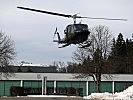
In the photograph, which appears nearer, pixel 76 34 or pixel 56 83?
pixel 76 34

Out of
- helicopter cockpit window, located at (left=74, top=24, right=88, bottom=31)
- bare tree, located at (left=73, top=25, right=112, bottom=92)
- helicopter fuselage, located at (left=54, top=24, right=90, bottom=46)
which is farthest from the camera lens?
bare tree, located at (left=73, top=25, right=112, bottom=92)

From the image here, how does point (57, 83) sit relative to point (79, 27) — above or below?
below

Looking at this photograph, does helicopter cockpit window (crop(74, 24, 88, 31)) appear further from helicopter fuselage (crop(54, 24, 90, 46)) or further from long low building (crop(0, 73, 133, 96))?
long low building (crop(0, 73, 133, 96))

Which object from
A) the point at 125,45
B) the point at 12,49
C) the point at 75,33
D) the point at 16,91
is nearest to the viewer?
the point at 75,33

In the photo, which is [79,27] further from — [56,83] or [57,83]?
[57,83]

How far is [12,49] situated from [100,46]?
14135 millimetres

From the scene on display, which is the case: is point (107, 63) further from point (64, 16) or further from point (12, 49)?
point (64, 16)

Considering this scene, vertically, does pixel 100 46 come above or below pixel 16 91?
above

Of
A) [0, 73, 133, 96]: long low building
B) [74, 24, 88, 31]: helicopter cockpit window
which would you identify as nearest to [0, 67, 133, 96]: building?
[0, 73, 133, 96]: long low building

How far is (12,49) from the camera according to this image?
52.2 meters

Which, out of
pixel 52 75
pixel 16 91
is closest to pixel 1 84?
pixel 52 75

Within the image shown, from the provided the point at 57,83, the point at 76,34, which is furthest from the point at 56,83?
the point at 76,34

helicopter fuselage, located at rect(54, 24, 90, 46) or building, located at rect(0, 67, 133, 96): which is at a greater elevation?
helicopter fuselage, located at rect(54, 24, 90, 46)

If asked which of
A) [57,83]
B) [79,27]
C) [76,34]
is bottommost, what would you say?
[57,83]
